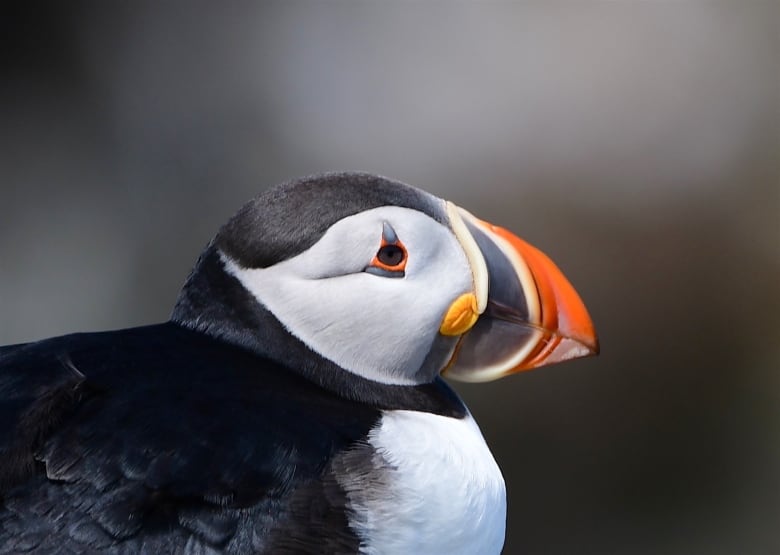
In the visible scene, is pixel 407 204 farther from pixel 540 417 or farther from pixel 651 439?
pixel 651 439

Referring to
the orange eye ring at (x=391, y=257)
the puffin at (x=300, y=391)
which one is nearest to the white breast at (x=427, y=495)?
A: the puffin at (x=300, y=391)

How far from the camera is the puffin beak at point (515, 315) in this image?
5.23 feet

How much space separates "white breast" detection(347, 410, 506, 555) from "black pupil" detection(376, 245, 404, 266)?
0.73ft

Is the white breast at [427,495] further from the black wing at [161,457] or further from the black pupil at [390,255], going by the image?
the black pupil at [390,255]

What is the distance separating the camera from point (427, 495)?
4.43 ft

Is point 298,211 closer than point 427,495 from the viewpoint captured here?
No

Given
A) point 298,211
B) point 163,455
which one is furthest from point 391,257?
point 163,455

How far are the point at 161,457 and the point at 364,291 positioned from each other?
0.41m

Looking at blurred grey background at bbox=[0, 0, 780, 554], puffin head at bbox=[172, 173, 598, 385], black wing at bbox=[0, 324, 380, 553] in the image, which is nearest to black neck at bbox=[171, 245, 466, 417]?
puffin head at bbox=[172, 173, 598, 385]

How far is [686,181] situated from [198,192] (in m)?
1.96

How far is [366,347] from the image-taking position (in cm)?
152

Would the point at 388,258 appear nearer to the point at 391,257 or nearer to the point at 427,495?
the point at 391,257

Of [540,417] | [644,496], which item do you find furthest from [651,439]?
[540,417]

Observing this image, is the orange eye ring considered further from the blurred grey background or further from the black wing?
the blurred grey background
